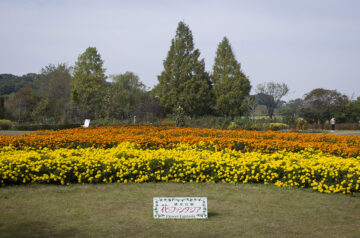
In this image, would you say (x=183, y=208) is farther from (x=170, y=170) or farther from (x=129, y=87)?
(x=129, y=87)

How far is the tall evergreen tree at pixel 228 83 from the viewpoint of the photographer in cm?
3319

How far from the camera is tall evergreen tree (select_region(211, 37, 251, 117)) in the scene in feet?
109

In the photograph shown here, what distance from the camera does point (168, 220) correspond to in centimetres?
403

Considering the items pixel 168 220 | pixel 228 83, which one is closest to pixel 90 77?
pixel 228 83

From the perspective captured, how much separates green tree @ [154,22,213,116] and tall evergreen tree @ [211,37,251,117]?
1148 mm

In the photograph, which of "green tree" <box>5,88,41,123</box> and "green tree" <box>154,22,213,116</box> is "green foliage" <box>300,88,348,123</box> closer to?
"green tree" <box>154,22,213,116</box>

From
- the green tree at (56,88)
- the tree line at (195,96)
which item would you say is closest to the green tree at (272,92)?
the tree line at (195,96)

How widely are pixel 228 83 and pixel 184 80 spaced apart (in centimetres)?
418

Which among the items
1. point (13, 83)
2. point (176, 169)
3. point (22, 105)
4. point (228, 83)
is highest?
point (13, 83)

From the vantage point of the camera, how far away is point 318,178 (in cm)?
555

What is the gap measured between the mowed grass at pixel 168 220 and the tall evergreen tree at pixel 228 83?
91.8 feet

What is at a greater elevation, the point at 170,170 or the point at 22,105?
the point at 22,105

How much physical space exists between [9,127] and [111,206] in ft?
69.1

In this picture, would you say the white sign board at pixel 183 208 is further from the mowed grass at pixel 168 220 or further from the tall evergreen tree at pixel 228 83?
the tall evergreen tree at pixel 228 83
